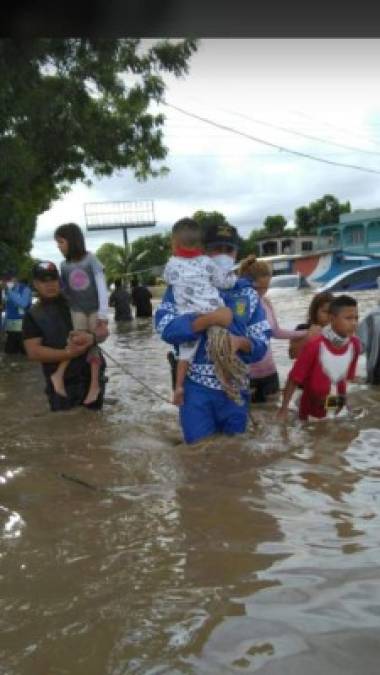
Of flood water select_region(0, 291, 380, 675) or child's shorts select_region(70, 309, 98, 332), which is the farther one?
child's shorts select_region(70, 309, 98, 332)

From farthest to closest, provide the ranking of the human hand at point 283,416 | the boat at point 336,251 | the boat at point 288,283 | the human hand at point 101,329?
the boat at point 336,251 → the boat at point 288,283 → the human hand at point 101,329 → the human hand at point 283,416

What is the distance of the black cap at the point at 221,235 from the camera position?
4.37m

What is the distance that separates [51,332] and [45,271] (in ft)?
1.68

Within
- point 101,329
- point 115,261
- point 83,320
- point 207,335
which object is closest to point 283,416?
point 207,335

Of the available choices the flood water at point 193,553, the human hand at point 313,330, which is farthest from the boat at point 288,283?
the flood water at point 193,553

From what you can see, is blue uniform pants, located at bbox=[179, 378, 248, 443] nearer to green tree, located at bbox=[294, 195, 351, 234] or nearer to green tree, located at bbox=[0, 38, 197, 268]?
green tree, located at bbox=[0, 38, 197, 268]

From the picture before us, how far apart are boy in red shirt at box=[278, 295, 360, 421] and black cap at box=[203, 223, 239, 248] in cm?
128

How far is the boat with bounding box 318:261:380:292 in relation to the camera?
28.5 m

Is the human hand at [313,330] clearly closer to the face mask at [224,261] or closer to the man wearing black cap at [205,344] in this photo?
the man wearing black cap at [205,344]

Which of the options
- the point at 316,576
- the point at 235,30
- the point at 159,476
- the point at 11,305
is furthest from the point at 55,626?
the point at 11,305

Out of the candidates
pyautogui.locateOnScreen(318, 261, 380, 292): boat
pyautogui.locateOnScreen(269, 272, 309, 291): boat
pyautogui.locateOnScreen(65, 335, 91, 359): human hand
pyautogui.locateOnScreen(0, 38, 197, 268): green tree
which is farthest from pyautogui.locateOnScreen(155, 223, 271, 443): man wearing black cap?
pyautogui.locateOnScreen(269, 272, 309, 291): boat

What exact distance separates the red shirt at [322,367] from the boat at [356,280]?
23.1 meters

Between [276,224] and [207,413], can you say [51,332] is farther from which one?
[276,224]

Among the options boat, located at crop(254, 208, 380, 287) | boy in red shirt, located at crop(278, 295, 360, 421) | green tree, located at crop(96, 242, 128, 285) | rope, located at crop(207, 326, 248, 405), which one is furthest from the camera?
green tree, located at crop(96, 242, 128, 285)
